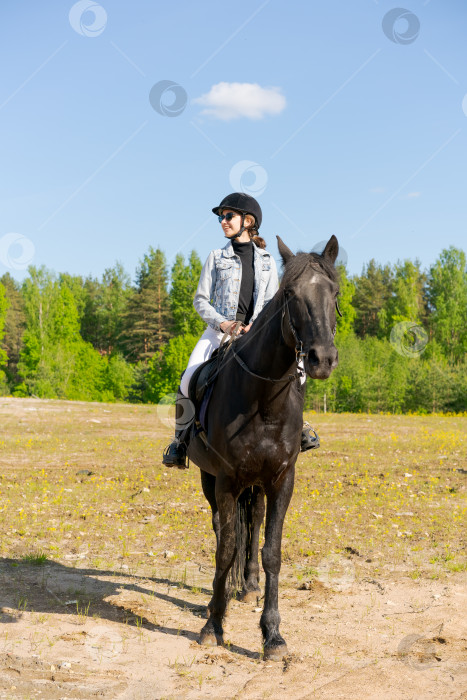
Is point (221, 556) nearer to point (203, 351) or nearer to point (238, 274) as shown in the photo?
point (203, 351)

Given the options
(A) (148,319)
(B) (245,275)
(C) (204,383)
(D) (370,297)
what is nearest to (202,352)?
(C) (204,383)

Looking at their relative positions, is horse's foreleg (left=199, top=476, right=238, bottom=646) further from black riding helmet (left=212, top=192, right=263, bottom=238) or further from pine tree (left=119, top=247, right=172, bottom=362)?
pine tree (left=119, top=247, right=172, bottom=362)

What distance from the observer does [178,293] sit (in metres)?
61.7

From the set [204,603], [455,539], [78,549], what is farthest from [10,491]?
[455,539]

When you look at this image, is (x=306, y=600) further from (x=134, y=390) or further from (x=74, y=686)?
(x=134, y=390)

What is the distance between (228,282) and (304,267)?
6.24 feet

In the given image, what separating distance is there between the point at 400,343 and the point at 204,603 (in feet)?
163

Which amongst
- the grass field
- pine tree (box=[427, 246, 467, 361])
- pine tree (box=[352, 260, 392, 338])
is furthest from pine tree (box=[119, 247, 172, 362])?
the grass field

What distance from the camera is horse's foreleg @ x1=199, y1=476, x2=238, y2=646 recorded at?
5.60 meters

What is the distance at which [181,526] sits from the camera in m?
9.77

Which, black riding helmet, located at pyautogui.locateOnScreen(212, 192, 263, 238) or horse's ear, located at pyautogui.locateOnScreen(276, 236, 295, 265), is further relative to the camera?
black riding helmet, located at pyautogui.locateOnScreen(212, 192, 263, 238)

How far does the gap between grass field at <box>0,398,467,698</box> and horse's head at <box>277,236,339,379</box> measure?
2614 millimetres

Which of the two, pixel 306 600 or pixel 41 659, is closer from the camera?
pixel 41 659

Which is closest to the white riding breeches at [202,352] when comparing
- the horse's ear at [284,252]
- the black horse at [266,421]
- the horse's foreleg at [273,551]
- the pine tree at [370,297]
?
the black horse at [266,421]
